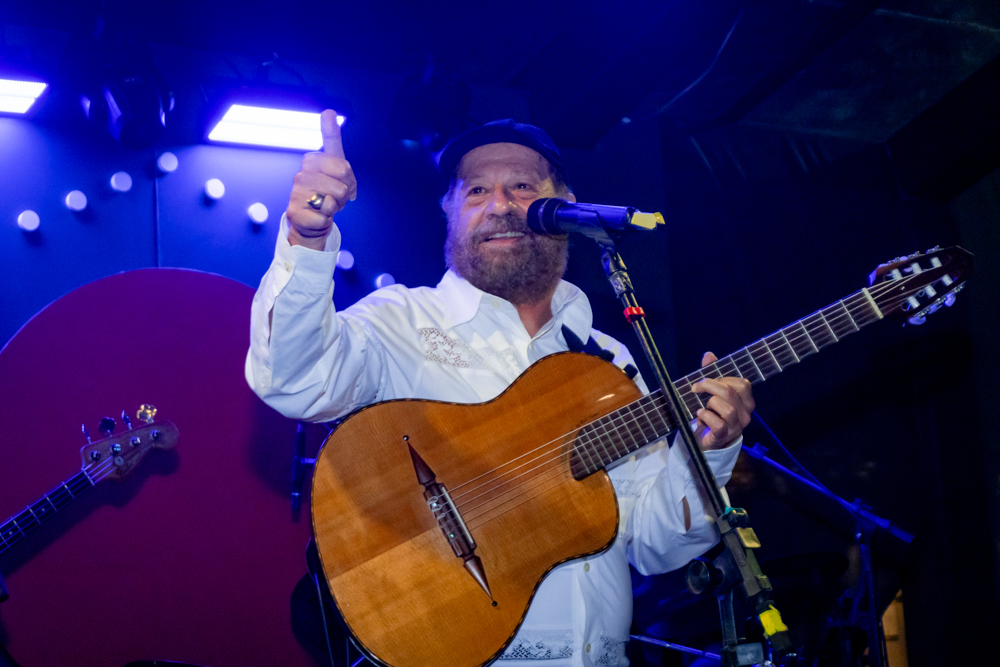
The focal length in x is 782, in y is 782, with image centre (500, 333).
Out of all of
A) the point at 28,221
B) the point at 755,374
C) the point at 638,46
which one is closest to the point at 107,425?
the point at 28,221

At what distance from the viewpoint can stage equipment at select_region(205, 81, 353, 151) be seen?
3.41 meters

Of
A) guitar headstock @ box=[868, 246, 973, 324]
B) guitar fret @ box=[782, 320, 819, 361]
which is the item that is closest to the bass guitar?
guitar fret @ box=[782, 320, 819, 361]

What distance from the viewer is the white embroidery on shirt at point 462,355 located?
2.49 metres

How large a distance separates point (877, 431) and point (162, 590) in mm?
3962

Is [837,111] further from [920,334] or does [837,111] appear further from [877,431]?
[877,431]

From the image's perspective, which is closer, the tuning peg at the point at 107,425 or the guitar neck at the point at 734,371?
the guitar neck at the point at 734,371

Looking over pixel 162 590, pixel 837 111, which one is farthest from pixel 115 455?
pixel 837 111

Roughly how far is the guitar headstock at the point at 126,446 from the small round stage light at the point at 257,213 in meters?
1.02

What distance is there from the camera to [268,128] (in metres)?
3.66

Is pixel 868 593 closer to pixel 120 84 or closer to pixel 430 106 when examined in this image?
pixel 430 106

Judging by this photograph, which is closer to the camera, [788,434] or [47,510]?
[47,510]

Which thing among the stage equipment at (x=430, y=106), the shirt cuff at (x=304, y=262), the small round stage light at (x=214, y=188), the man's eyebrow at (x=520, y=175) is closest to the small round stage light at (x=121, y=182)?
the small round stage light at (x=214, y=188)

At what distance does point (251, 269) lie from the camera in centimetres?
367

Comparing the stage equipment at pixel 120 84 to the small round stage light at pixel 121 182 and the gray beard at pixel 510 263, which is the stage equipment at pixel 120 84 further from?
the gray beard at pixel 510 263
